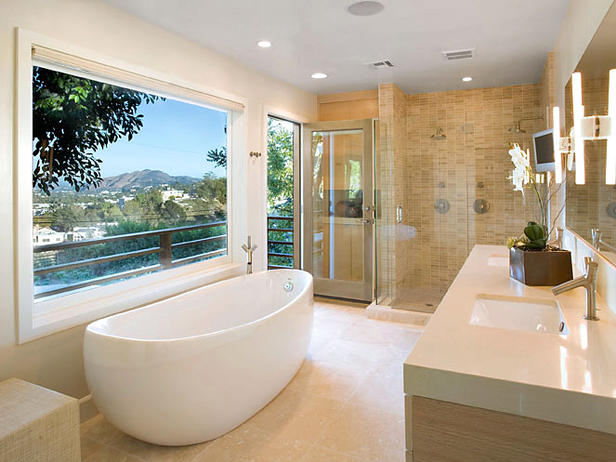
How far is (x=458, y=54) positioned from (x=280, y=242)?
10.1 ft

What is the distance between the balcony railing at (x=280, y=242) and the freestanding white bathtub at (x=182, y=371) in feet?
9.16

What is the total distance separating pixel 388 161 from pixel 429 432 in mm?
3484

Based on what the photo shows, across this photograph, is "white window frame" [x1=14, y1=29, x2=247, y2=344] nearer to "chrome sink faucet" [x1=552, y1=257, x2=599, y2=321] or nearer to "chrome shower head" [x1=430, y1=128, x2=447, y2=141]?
"chrome shower head" [x1=430, y1=128, x2=447, y2=141]

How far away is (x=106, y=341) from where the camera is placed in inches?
74.0

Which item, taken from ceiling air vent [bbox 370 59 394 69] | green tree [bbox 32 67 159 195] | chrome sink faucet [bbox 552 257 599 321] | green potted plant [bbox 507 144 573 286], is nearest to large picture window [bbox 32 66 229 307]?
green tree [bbox 32 67 159 195]

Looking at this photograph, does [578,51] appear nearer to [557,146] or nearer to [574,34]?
[574,34]

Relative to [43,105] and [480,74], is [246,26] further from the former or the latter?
[480,74]

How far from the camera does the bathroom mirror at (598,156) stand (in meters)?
1.51

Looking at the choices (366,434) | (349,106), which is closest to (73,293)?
(366,434)

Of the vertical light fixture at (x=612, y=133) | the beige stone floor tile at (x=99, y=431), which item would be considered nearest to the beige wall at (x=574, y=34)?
the vertical light fixture at (x=612, y=133)

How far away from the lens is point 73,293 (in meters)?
2.55

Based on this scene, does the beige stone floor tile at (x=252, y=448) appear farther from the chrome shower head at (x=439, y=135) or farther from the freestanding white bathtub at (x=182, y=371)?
the chrome shower head at (x=439, y=135)

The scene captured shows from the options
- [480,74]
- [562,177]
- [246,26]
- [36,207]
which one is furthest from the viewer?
[480,74]

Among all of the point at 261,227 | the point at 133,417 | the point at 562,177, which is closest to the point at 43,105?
the point at 133,417
